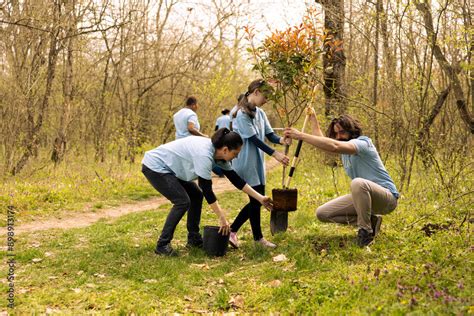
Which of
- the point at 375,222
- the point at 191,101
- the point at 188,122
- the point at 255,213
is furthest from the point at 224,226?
the point at 191,101

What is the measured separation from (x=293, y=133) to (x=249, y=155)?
0.61 meters

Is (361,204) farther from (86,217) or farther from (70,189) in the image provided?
(70,189)

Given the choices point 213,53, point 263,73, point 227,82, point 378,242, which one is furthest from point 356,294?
point 213,53

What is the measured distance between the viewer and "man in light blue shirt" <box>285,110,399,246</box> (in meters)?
4.67

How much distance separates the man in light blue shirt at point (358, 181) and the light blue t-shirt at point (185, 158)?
92 centimetres

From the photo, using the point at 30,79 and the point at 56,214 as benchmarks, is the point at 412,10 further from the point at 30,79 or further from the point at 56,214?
the point at 30,79

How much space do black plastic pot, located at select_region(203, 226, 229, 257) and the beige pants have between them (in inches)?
48.1

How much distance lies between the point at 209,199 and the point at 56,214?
435 cm

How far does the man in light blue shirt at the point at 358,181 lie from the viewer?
4.67 metres

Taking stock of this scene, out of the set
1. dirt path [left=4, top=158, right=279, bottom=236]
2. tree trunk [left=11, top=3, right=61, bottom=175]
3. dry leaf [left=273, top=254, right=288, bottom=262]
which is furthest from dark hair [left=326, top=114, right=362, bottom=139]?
tree trunk [left=11, top=3, right=61, bottom=175]

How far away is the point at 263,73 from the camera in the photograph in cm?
530

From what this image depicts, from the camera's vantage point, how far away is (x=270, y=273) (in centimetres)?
426

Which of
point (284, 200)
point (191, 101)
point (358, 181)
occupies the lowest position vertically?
point (284, 200)

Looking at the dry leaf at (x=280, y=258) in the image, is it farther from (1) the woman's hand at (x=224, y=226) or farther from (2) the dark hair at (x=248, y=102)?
(2) the dark hair at (x=248, y=102)
